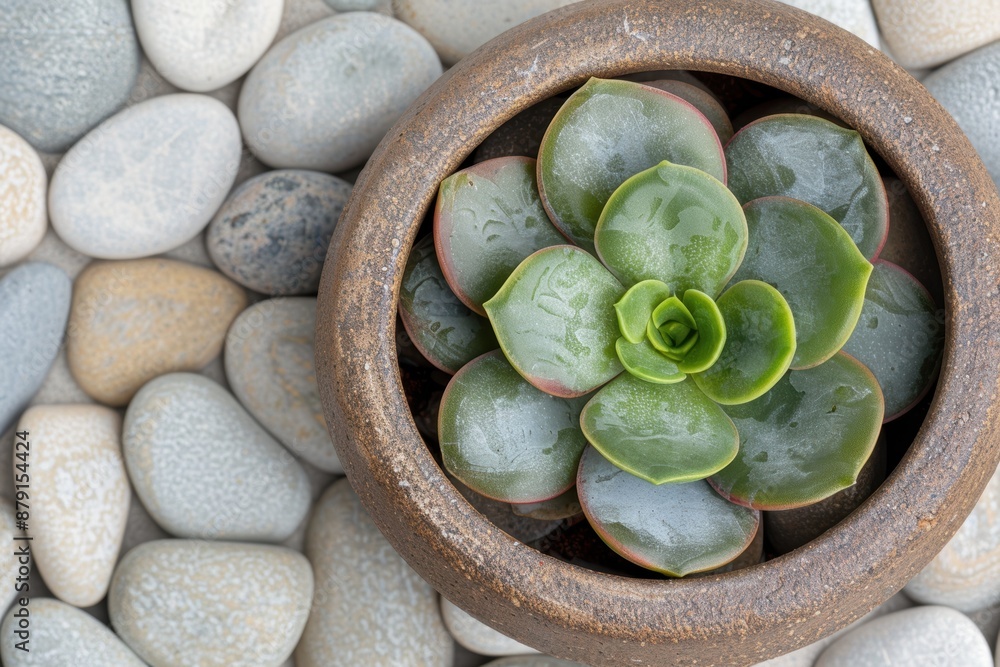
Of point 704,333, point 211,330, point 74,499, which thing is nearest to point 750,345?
point 704,333

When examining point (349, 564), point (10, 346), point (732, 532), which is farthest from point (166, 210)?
point (732, 532)

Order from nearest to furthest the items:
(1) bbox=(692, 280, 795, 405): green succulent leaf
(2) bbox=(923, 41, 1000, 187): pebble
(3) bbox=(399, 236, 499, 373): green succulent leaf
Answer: (1) bbox=(692, 280, 795, 405): green succulent leaf, (3) bbox=(399, 236, 499, 373): green succulent leaf, (2) bbox=(923, 41, 1000, 187): pebble

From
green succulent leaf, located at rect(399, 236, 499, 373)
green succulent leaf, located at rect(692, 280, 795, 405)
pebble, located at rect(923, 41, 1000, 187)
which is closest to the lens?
green succulent leaf, located at rect(692, 280, 795, 405)

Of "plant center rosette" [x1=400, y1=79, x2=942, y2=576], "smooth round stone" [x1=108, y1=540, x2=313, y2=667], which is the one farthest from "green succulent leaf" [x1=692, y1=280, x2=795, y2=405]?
"smooth round stone" [x1=108, y1=540, x2=313, y2=667]

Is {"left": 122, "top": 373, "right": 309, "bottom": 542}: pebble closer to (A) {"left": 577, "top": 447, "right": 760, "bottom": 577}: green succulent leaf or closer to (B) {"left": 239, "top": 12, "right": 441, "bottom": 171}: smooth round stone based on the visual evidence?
(B) {"left": 239, "top": 12, "right": 441, "bottom": 171}: smooth round stone

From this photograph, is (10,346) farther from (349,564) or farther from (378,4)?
(378,4)
